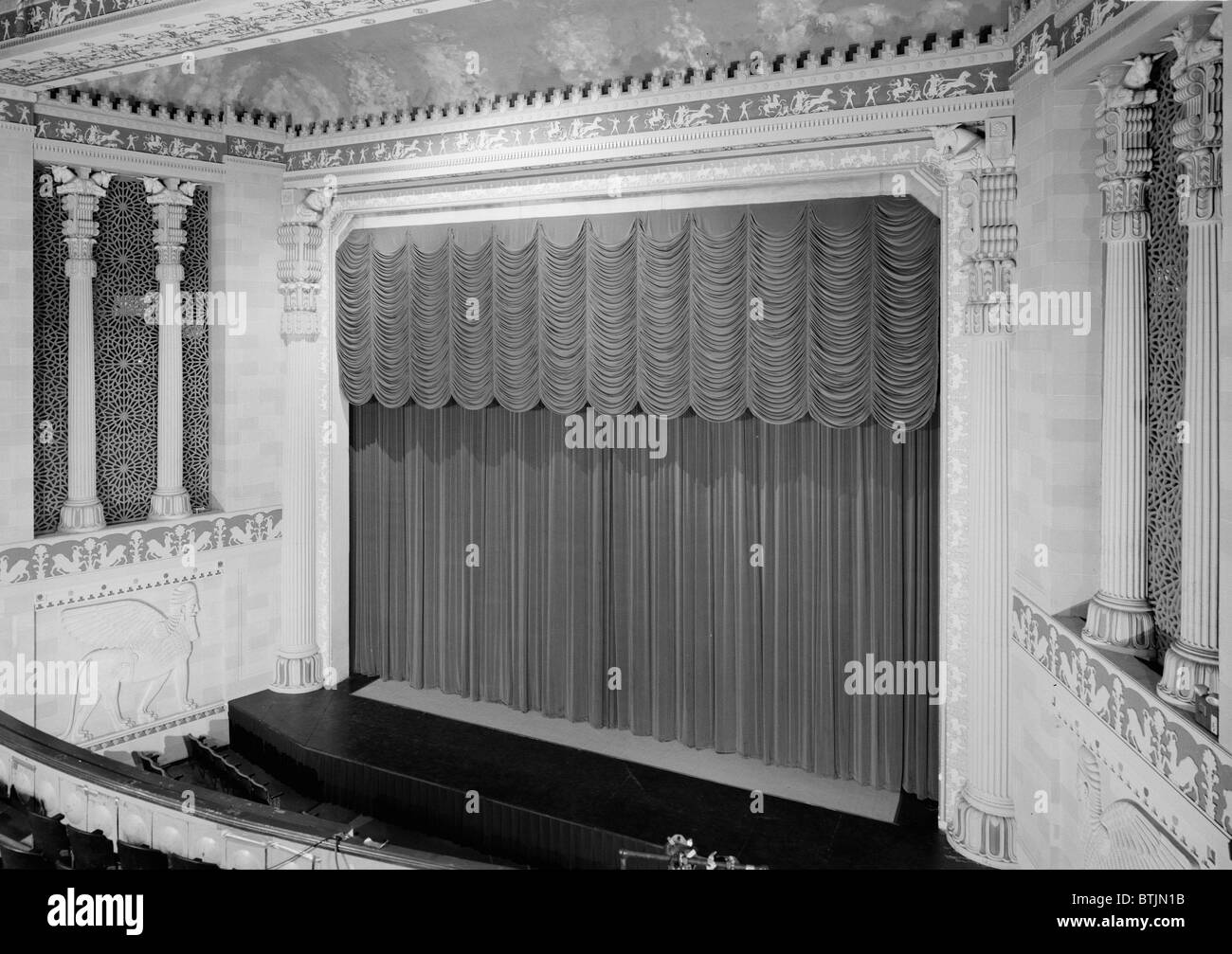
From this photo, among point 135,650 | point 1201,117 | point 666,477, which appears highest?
point 1201,117

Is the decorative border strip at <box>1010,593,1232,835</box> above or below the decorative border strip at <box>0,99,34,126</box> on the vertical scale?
below

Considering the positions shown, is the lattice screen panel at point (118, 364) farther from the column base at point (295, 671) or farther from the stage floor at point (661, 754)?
the stage floor at point (661, 754)

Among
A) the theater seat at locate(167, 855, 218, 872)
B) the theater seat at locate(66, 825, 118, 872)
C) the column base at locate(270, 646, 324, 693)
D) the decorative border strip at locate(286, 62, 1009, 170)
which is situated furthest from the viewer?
the column base at locate(270, 646, 324, 693)

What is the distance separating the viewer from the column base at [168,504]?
7555mm

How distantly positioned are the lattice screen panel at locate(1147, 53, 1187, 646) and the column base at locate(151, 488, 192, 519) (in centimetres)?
691

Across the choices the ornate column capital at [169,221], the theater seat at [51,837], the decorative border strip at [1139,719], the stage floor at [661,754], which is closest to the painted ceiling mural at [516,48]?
the ornate column capital at [169,221]

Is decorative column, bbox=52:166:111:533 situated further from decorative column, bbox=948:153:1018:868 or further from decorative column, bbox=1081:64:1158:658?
decorative column, bbox=1081:64:1158:658

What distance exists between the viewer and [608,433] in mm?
7043

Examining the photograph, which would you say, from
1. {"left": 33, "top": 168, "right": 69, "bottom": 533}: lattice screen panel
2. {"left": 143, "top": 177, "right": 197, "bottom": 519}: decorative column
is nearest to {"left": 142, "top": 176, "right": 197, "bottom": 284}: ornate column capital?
{"left": 143, "top": 177, "right": 197, "bottom": 519}: decorative column

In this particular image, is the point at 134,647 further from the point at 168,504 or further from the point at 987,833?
the point at 987,833

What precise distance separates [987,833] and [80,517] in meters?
6.76

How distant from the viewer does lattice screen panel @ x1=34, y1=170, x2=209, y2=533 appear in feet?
23.1

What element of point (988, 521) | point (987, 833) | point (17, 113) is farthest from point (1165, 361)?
point (17, 113)

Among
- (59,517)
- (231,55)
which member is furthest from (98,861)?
(231,55)
